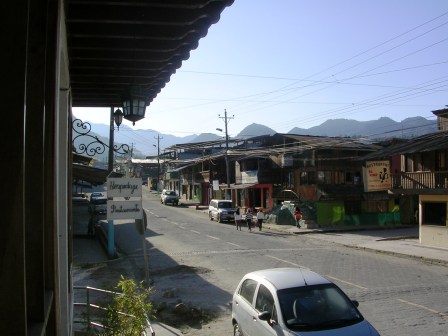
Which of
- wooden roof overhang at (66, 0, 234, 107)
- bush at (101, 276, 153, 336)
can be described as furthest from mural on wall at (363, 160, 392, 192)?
bush at (101, 276, 153, 336)

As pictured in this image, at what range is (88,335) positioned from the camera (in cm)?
669

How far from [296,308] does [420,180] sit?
76.9 feet

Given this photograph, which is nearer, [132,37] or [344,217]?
[132,37]

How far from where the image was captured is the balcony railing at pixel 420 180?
26.2m

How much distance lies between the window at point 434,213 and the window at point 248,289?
2115 centimetres

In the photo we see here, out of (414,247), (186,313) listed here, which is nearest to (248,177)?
(414,247)

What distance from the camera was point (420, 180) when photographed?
27703 mm

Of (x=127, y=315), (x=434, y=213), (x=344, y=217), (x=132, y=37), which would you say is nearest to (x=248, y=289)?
(x=127, y=315)

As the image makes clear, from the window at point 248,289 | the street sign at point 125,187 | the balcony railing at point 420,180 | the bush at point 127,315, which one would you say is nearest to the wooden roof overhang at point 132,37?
the bush at point 127,315

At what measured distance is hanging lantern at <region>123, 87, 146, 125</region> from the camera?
22.1ft

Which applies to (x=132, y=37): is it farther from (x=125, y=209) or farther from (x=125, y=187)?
(x=125, y=209)


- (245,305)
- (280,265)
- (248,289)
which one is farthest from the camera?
(280,265)

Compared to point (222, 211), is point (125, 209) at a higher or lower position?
higher

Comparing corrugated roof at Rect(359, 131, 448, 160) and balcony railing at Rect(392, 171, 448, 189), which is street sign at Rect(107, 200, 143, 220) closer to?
corrugated roof at Rect(359, 131, 448, 160)
